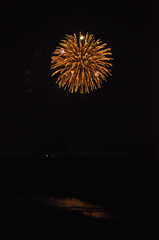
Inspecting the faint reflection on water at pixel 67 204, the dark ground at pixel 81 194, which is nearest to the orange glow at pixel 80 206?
the faint reflection on water at pixel 67 204

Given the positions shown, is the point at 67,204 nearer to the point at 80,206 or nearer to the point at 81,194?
the point at 80,206

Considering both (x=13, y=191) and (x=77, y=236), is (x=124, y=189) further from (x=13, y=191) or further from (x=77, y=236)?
(x=13, y=191)

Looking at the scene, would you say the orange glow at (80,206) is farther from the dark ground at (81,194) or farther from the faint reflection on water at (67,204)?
the dark ground at (81,194)

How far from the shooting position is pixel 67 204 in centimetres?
671

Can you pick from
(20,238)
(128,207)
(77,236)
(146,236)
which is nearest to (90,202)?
(128,207)

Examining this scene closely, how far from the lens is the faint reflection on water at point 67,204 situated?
19.8 feet

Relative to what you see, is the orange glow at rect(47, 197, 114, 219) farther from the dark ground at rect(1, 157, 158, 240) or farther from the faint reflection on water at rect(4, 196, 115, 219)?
the dark ground at rect(1, 157, 158, 240)

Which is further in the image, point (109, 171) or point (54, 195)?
point (109, 171)

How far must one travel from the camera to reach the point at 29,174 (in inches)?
367

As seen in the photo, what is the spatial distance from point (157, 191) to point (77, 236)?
441cm

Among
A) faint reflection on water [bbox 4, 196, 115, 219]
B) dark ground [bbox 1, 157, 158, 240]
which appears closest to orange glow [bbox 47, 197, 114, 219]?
faint reflection on water [bbox 4, 196, 115, 219]

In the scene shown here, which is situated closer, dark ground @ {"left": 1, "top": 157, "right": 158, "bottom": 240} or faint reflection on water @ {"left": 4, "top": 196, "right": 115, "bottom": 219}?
dark ground @ {"left": 1, "top": 157, "right": 158, "bottom": 240}

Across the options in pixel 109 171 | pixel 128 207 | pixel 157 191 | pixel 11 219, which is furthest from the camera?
pixel 109 171

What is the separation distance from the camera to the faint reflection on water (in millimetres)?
6025
